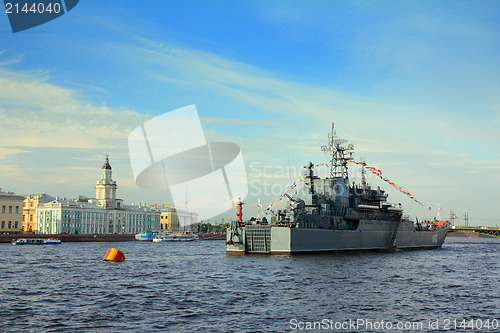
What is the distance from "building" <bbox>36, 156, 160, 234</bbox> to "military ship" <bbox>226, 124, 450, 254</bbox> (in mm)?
92044

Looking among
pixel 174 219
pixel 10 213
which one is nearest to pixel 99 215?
pixel 10 213

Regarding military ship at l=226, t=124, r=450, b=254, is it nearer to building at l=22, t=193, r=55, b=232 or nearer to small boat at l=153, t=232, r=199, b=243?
small boat at l=153, t=232, r=199, b=243

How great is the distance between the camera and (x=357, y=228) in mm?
67688

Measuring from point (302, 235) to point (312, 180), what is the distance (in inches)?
483

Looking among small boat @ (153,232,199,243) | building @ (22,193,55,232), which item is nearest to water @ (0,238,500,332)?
small boat @ (153,232,199,243)

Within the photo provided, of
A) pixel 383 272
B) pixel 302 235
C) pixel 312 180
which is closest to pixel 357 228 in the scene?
pixel 312 180

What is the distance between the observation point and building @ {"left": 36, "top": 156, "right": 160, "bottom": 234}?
13688 cm

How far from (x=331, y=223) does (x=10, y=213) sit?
320ft

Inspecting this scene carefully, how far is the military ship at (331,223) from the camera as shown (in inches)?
2235

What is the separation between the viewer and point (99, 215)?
504 feet

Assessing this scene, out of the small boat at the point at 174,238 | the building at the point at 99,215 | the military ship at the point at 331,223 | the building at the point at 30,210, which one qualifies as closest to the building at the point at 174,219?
the building at the point at 99,215

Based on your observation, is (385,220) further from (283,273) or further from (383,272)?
(283,273)

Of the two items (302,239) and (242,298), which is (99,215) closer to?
(302,239)

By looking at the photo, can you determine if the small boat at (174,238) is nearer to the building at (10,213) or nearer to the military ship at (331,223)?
the building at (10,213)
